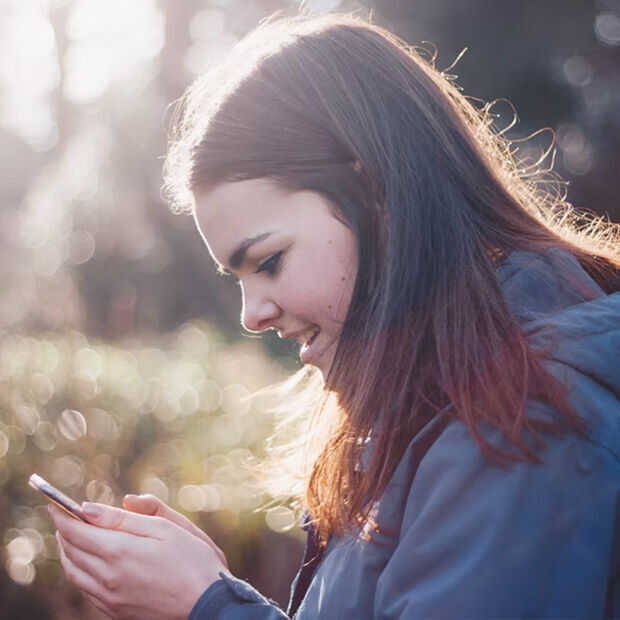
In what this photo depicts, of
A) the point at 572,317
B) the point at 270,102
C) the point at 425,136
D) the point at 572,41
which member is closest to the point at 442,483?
the point at 572,317

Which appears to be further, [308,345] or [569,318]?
[308,345]

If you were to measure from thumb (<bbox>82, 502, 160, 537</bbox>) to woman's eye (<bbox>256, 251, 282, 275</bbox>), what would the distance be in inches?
25.2

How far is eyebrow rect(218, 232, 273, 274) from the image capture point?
174cm

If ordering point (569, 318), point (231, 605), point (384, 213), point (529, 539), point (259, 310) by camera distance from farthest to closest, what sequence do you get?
point (259, 310) < point (384, 213) < point (231, 605) < point (569, 318) < point (529, 539)

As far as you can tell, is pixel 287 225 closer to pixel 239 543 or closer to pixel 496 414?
pixel 496 414

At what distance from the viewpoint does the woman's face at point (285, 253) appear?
67.4 inches

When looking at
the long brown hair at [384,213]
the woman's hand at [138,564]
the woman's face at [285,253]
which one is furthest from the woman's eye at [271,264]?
the woman's hand at [138,564]

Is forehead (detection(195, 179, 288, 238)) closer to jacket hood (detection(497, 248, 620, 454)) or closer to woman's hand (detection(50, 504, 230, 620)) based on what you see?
jacket hood (detection(497, 248, 620, 454))

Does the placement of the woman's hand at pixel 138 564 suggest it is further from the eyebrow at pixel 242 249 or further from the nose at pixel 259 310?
the eyebrow at pixel 242 249

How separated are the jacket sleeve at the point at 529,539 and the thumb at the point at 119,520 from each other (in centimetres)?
74

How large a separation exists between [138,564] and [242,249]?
0.74 m

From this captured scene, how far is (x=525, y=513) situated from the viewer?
116cm

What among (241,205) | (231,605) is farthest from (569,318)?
(231,605)

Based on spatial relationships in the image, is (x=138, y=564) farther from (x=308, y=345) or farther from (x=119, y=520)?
(x=308, y=345)
